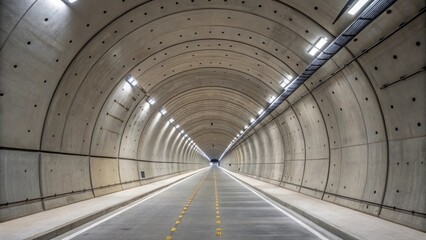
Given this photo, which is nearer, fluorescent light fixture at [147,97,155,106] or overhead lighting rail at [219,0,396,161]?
overhead lighting rail at [219,0,396,161]

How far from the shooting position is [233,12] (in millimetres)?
15750

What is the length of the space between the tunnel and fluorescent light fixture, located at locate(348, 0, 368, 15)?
6 cm

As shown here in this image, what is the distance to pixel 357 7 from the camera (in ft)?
35.0

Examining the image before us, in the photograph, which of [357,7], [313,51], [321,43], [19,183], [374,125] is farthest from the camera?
[313,51]

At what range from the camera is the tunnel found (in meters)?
10.3

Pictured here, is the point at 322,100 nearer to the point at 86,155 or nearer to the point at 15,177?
the point at 86,155

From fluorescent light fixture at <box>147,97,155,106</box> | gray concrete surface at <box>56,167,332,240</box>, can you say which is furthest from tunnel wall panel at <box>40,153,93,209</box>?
fluorescent light fixture at <box>147,97,155,106</box>

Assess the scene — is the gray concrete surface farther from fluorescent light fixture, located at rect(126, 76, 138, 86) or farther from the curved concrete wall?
fluorescent light fixture, located at rect(126, 76, 138, 86)

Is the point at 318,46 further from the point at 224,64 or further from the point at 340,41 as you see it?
the point at 224,64

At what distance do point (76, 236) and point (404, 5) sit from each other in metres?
9.72

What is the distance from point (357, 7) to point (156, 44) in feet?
32.6

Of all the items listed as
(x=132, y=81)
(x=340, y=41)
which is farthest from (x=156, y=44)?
(x=340, y=41)

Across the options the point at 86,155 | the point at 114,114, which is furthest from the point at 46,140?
the point at 114,114

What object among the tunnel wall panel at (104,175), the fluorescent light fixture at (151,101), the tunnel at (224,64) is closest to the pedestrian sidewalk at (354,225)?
the tunnel at (224,64)
